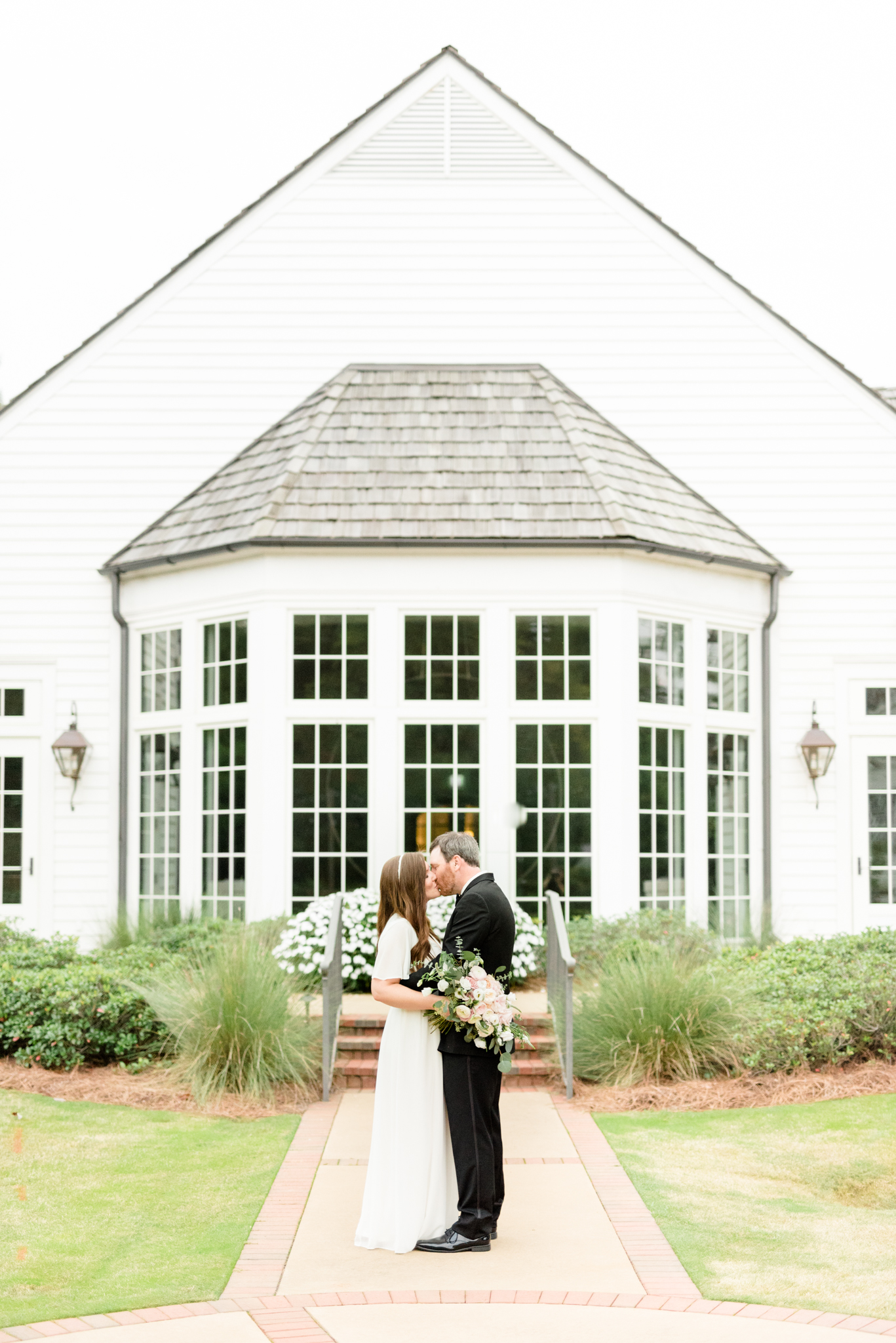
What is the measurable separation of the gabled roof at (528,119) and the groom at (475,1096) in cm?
902

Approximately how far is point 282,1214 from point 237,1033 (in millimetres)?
2271

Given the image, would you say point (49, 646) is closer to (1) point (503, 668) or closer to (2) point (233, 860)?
(2) point (233, 860)

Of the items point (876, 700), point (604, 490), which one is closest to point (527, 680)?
point (604, 490)

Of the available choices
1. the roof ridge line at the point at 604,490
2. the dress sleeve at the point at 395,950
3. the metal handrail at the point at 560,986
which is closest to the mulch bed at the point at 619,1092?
the metal handrail at the point at 560,986

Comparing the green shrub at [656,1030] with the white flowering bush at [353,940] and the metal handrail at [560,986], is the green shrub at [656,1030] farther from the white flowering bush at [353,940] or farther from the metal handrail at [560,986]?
the white flowering bush at [353,940]

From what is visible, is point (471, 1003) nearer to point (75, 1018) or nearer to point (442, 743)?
point (75, 1018)

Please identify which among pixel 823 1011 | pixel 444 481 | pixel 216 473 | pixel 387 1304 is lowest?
pixel 387 1304

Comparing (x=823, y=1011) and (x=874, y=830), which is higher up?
(x=874, y=830)

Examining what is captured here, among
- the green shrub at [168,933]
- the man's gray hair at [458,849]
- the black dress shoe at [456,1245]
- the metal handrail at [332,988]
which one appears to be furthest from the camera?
the green shrub at [168,933]

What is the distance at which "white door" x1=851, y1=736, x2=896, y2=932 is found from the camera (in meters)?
12.8

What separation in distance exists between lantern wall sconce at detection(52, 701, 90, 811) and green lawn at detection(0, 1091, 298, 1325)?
4600mm

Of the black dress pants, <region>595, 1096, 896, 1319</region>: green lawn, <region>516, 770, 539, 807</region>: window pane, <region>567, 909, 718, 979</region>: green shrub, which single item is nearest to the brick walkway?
<region>595, 1096, 896, 1319</region>: green lawn

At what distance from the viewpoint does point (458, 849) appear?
584cm

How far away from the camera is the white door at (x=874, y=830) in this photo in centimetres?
1284
